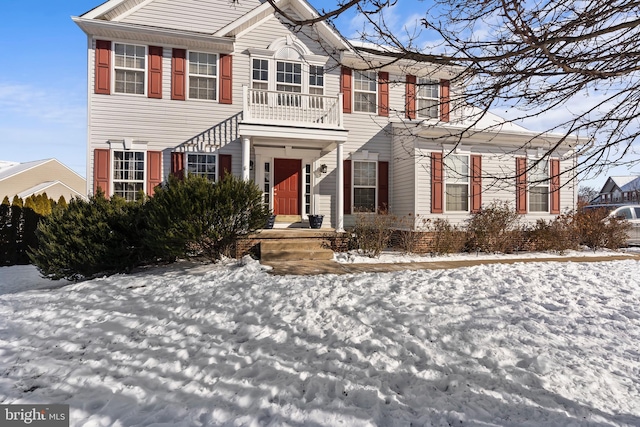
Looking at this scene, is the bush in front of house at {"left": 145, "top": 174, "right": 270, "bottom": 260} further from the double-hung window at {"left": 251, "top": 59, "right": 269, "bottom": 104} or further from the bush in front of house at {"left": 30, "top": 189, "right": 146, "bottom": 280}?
the double-hung window at {"left": 251, "top": 59, "right": 269, "bottom": 104}

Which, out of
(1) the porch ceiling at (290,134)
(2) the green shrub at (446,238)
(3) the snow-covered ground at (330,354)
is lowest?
(3) the snow-covered ground at (330,354)

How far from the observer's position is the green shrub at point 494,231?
9.74 m

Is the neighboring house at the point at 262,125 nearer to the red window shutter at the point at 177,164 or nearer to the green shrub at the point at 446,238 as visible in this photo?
the red window shutter at the point at 177,164

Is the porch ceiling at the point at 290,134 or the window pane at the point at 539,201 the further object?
the window pane at the point at 539,201

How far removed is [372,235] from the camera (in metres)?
9.20

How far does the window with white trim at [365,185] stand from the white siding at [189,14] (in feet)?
20.1

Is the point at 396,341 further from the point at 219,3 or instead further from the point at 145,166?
the point at 219,3

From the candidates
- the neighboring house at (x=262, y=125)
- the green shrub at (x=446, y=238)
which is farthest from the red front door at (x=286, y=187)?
the green shrub at (x=446, y=238)

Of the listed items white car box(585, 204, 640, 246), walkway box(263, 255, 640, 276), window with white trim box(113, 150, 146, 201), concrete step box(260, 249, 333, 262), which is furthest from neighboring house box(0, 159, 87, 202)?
white car box(585, 204, 640, 246)

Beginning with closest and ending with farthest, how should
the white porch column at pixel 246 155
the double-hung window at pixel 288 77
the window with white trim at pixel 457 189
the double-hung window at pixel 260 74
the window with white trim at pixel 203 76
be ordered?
the white porch column at pixel 246 155, the window with white trim at pixel 203 76, the window with white trim at pixel 457 189, the double-hung window at pixel 260 74, the double-hung window at pixel 288 77

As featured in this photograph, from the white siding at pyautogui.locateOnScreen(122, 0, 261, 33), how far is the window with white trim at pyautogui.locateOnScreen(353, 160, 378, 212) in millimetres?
6115

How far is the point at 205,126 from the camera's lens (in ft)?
33.7

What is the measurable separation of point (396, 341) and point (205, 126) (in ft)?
29.4

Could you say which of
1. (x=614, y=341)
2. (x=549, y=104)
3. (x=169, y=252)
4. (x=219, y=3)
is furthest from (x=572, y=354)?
(x=219, y=3)
